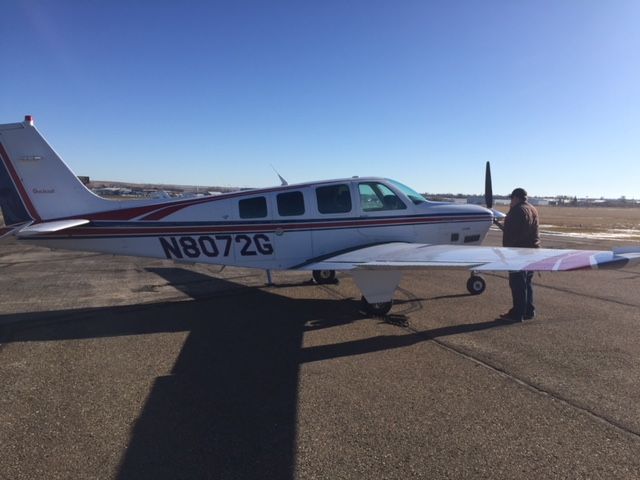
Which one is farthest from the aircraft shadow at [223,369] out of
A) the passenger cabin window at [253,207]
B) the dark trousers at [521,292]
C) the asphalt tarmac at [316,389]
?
the passenger cabin window at [253,207]

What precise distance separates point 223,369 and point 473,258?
3.74 metres

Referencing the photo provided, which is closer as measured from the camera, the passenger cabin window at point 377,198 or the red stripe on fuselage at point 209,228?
the red stripe on fuselage at point 209,228

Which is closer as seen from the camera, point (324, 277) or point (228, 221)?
point (228, 221)

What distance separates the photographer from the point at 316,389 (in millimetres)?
4445

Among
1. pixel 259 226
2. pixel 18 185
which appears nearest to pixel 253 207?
pixel 259 226

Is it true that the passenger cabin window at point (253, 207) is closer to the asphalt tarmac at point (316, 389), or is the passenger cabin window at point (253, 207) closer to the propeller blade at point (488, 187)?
the asphalt tarmac at point (316, 389)

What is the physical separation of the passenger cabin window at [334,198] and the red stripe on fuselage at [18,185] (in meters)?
5.38

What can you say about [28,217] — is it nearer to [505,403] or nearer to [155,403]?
[155,403]

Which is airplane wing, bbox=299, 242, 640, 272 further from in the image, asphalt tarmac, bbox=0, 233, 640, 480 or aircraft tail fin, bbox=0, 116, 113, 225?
aircraft tail fin, bbox=0, 116, 113, 225

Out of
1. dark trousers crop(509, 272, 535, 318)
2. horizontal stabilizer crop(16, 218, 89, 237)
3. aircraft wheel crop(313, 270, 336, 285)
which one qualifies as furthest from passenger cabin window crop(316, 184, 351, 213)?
horizontal stabilizer crop(16, 218, 89, 237)

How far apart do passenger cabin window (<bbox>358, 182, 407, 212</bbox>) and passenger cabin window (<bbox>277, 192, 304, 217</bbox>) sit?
1.25m

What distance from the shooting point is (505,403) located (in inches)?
162

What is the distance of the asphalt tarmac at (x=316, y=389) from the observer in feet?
10.7

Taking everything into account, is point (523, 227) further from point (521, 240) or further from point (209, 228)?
point (209, 228)
